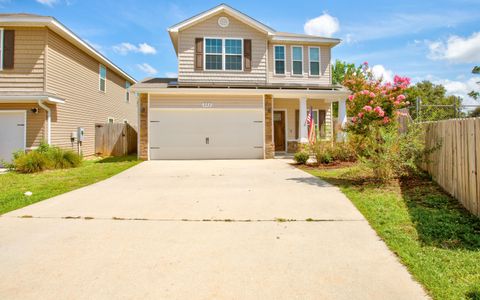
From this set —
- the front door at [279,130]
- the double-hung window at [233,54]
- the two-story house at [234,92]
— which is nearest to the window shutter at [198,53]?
the two-story house at [234,92]

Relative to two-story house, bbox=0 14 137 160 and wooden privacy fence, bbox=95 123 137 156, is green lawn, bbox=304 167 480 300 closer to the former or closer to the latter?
two-story house, bbox=0 14 137 160

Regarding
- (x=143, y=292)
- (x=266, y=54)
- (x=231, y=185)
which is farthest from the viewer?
(x=266, y=54)

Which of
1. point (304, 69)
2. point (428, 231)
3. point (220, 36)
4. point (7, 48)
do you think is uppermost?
point (220, 36)

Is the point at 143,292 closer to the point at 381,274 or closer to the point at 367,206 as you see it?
the point at 381,274

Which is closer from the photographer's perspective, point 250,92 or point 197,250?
point 197,250

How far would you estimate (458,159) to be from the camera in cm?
486

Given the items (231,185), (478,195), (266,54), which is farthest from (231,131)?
(478,195)

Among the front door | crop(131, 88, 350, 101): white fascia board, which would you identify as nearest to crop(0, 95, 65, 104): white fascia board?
crop(131, 88, 350, 101): white fascia board

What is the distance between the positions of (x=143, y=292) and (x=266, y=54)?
13919 millimetres

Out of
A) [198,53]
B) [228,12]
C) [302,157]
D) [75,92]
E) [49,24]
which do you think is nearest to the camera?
[302,157]

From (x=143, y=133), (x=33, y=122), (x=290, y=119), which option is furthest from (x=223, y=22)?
(x=33, y=122)

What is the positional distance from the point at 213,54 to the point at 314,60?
18.6ft

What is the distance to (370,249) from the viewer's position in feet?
10.7

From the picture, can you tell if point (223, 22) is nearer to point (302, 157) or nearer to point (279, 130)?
point (279, 130)
